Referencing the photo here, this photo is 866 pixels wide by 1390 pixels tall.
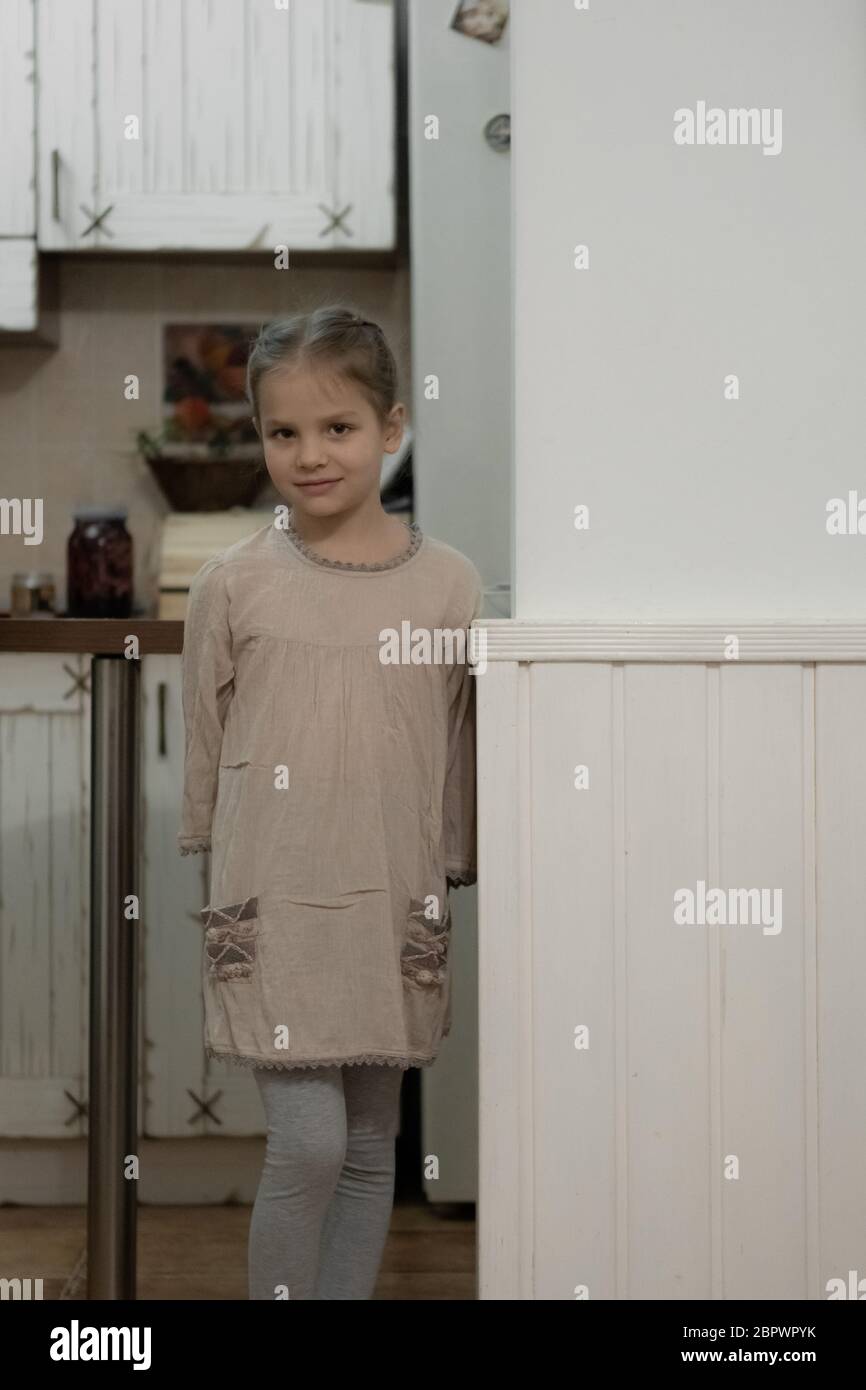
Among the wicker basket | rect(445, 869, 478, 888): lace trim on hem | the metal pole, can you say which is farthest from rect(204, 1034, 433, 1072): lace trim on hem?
the wicker basket

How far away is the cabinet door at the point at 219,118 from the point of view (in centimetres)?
207

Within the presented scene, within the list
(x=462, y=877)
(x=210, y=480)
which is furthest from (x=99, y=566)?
(x=462, y=877)

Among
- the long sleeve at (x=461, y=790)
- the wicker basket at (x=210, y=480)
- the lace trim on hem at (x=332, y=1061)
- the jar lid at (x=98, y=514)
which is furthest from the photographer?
the wicker basket at (x=210, y=480)

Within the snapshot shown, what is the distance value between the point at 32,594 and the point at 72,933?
1.89ft

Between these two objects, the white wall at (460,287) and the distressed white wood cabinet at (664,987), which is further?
the white wall at (460,287)

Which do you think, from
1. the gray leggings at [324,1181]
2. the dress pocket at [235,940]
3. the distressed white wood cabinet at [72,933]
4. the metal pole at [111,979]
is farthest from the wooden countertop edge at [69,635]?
the distressed white wood cabinet at [72,933]

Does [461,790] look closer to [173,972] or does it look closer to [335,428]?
[335,428]

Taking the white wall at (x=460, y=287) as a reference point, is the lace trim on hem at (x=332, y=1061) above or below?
below

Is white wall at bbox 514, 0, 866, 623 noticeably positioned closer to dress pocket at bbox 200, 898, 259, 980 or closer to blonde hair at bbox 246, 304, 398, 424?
blonde hair at bbox 246, 304, 398, 424

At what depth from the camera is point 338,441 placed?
1.20 meters

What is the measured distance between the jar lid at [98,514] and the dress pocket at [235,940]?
1152 mm

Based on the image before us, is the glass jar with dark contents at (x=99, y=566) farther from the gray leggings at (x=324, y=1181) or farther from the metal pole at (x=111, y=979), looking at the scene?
the gray leggings at (x=324, y=1181)
